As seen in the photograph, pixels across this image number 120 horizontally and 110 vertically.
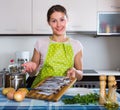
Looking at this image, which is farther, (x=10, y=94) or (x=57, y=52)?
(x=57, y=52)

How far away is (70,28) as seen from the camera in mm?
2748

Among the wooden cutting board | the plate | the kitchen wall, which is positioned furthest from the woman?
the kitchen wall

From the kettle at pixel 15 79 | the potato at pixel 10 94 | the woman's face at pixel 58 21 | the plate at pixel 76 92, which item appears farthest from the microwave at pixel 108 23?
the potato at pixel 10 94

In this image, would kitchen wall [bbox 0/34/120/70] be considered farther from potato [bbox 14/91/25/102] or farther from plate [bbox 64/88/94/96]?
potato [bbox 14/91/25/102]

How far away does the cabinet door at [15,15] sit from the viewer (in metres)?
2.71

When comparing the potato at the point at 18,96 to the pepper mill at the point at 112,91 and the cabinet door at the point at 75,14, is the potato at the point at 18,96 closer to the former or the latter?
the pepper mill at the point at 112,91

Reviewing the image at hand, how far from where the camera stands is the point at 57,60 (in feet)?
5.05

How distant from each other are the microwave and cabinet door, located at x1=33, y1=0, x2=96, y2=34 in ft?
0.34

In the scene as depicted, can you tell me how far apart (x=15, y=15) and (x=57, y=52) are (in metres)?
1.33

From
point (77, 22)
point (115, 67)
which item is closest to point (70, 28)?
point (77, 22)

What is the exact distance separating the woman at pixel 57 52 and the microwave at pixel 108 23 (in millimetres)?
1249

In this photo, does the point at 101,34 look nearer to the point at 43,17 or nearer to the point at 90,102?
the point at 43,17

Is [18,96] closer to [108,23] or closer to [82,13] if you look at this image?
[82,13]

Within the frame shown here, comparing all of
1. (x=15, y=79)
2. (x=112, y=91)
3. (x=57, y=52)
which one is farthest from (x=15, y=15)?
(x=112, y=91)
